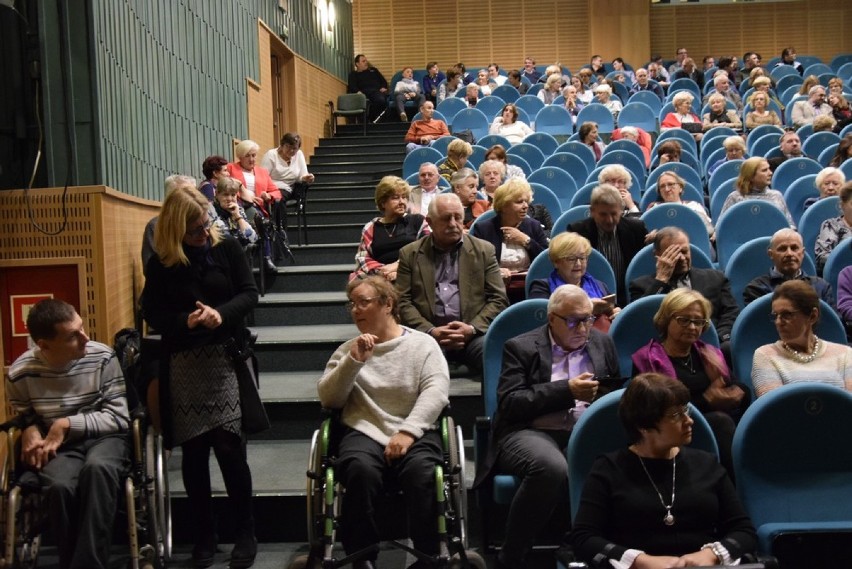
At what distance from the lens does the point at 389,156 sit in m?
10.4

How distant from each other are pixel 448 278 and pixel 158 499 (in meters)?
1.56

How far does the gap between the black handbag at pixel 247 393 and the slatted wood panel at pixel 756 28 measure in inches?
530

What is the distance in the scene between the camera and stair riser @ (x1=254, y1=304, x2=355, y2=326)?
553cm

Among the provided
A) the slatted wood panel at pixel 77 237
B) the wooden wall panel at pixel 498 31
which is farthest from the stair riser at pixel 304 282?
the wooden wall panel at pixel 498 31

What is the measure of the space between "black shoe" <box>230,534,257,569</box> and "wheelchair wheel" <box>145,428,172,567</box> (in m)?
0.23

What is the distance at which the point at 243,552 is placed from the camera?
337 cm

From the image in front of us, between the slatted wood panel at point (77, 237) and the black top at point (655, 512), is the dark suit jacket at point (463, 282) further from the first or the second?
the black top at point (655, 512)

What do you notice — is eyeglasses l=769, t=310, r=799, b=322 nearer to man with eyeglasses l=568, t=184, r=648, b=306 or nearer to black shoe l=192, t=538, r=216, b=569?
man with eyeglasses l=568, t=184, r=648, b=306

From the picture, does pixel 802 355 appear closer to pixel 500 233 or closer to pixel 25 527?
pixel 500 233

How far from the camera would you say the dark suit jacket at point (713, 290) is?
4.07 meters

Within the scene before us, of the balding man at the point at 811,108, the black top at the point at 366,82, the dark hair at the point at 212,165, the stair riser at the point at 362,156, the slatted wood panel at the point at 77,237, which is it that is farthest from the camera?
the black top at the point at 366,82

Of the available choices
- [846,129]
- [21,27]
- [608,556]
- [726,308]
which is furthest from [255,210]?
[846,129]

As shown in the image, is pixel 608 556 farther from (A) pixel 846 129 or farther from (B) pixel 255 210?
(A) pixel 846 129

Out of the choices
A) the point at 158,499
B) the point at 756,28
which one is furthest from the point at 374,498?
the point at 756,28
